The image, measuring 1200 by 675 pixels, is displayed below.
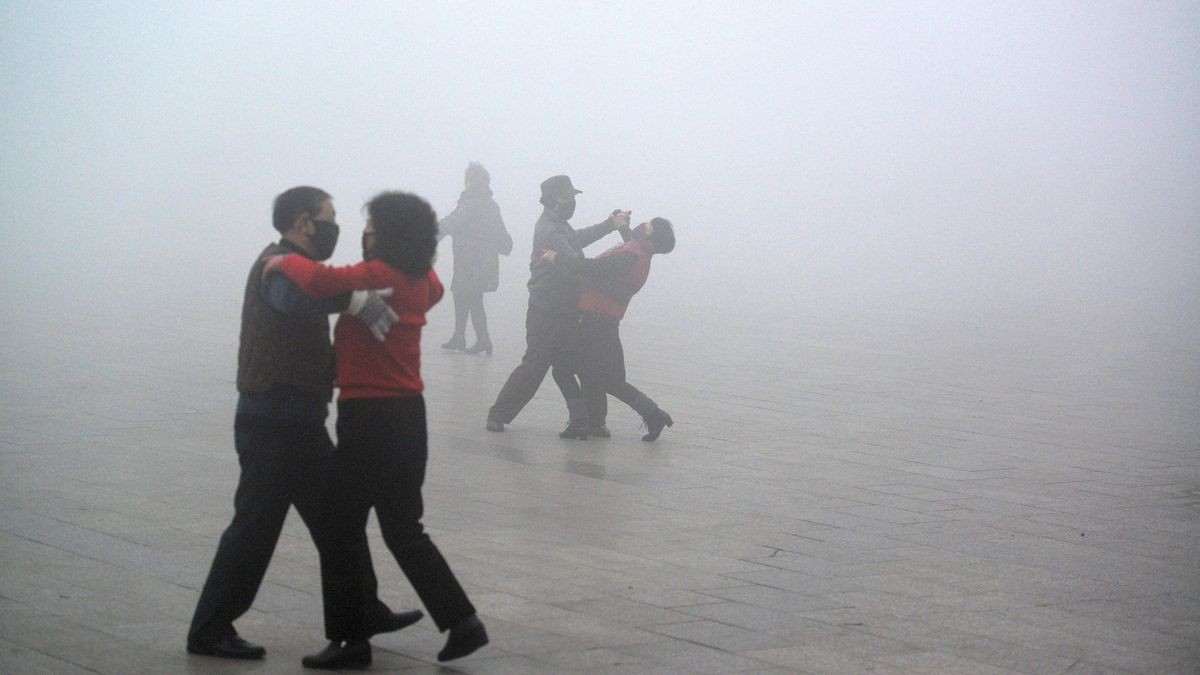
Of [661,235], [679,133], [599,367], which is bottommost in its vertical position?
[599,367]

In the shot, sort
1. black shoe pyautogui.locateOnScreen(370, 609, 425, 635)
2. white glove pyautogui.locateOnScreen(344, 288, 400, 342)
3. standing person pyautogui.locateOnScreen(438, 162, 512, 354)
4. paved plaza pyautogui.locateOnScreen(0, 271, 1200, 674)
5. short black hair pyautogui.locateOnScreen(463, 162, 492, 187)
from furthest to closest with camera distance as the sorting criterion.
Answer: short black hair pyautogui.locateOnScreen(463, 162, 492, 187) → standing person pyautogui.locateOnScreen(438, 162, 512, 354) → paved plaza pyautogui.locateOnScreen(0, 271, 1200, 674) → black shoe pyautogui.locateOnScreen(370, 609, 425, 635) → white glove pyautogui.locateOnScreen(344, 288, 400, 342)

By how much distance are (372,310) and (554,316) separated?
16.8 feet

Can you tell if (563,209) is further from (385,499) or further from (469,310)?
(469,310)

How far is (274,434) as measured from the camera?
4723 millimetres

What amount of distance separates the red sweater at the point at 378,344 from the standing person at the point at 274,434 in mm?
69

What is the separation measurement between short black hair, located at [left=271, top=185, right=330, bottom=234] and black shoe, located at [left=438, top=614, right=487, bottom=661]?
1.31 meters

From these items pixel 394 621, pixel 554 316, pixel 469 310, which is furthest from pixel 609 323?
pixel 469 310

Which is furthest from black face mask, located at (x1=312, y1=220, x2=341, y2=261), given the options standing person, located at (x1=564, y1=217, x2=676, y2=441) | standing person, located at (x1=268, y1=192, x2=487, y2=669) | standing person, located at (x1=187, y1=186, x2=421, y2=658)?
standing person, located at (x1=564, y1=217, x2=676, y2=441)

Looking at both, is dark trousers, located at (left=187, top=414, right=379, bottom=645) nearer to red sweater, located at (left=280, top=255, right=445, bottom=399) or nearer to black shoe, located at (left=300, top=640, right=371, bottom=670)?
black shoe, located at (left=300, top=640, right=371, bottom=670)

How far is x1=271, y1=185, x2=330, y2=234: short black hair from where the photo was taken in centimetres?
476

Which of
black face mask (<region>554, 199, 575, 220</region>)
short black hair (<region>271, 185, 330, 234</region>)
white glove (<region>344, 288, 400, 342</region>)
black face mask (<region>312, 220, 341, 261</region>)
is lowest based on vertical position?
white glove (<region>344, 288, 400, 342</region>)

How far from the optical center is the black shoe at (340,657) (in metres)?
4.61

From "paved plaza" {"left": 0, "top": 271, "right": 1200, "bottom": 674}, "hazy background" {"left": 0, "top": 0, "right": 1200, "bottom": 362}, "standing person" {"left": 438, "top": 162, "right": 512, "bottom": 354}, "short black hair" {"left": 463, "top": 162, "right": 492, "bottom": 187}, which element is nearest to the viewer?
"paved plaza" {"left": 0, "top": 271, "right": 1200, "bottom": 674}

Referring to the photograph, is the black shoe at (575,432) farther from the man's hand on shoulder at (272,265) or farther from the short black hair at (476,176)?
the short black hair at (476,176)
